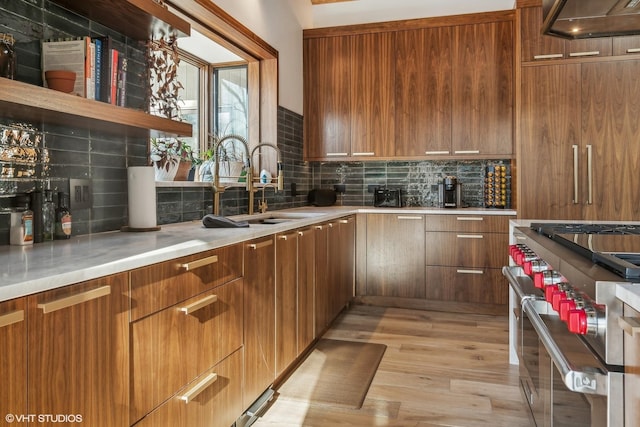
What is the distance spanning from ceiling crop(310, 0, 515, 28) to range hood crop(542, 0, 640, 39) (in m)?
2.39

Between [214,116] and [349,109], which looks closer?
[214,116]

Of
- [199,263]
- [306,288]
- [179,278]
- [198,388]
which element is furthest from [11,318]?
[306,288]

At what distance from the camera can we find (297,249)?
2.60 metres

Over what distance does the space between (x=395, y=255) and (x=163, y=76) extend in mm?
2429

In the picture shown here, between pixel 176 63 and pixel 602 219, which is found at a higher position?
pixel 176 63

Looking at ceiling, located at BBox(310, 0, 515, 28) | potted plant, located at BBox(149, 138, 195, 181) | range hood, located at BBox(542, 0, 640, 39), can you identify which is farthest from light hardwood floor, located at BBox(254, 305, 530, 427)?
ceiling, located at BBox(310, 0, 515, 28)

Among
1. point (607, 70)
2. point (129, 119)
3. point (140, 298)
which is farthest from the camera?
point (607, 70)

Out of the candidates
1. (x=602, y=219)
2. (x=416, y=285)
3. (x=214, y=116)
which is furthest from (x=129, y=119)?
(x=602, y=219)

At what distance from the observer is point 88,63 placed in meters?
1.65

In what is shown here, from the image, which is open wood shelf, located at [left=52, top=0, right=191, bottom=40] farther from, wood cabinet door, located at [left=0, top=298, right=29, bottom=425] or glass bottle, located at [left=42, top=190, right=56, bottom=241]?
wood cabinet door, located at [left=0, top=298, right=29, bottom=425]

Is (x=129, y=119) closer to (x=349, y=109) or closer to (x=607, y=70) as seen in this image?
(x=349, y=109)

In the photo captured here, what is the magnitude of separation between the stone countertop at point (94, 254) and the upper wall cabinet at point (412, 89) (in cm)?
242

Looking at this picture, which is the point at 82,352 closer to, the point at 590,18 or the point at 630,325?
the point at 630,325

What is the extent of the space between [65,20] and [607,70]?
3.57 m
